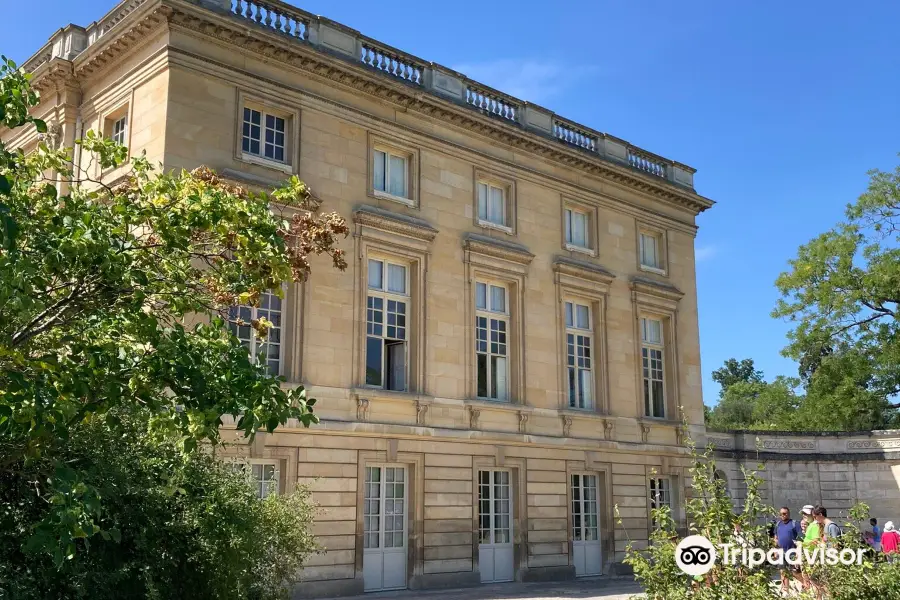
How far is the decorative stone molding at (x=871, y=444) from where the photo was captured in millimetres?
30422

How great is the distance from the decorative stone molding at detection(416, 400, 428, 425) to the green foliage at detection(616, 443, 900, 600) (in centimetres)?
1146

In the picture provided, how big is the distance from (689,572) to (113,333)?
18.6 ft

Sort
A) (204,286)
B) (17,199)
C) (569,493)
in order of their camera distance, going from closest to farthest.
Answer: (17,199)
(204,286)
(569,493)

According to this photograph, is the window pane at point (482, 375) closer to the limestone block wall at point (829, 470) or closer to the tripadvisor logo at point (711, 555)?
the limestone block wall at point (829, 470)

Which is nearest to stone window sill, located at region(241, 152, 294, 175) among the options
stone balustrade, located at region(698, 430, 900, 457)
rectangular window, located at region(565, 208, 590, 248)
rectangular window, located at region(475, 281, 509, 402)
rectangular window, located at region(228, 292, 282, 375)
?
rectangular window, located at region(228, 292, 282, 375)

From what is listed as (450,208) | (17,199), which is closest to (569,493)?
(450,208)

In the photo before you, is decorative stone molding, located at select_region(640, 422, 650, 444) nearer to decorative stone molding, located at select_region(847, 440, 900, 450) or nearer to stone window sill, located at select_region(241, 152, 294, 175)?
decorative stone molding, located at select_region(847, 440, 900, 450)

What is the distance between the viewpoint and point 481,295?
2195 centimetres

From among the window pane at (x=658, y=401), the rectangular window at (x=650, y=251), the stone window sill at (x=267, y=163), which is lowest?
the window pane at (x=658, y=401)

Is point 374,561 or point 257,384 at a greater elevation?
point 257,384

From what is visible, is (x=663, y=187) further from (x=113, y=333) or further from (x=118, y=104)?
(x=113, y=333)

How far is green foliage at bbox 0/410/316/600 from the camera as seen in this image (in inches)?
336

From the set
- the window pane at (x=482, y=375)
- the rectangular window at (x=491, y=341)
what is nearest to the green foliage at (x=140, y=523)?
A: the window pane at (x=482, y=375)

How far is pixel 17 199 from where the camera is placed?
27.0ft
